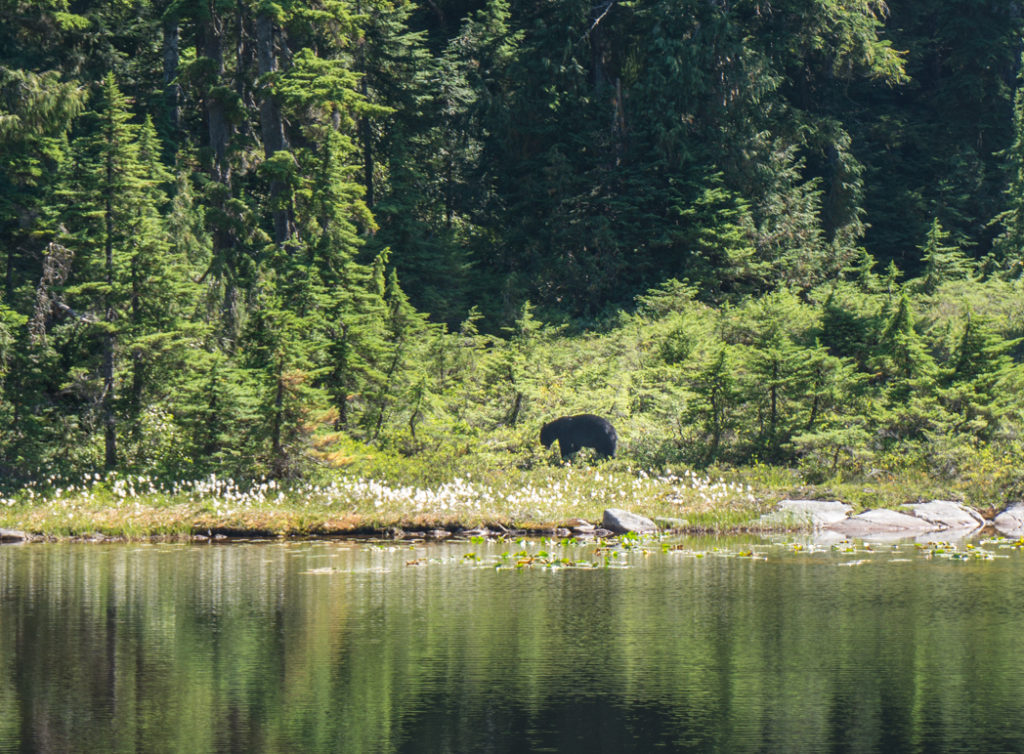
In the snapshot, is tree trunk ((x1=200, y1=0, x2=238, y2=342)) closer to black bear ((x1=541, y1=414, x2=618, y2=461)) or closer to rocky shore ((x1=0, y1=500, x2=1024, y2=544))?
black bear ((x1=541, y1=414, x2=618, y2=461))

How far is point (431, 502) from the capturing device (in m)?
25.9

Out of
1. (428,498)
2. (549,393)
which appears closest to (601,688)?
(428,498)

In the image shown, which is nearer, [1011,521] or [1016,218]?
[1011,521]

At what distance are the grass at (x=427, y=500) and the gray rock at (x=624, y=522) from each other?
37 centimetres

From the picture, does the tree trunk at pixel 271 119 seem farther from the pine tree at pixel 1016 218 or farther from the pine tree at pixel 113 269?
the pine tree at pixel 1016 218

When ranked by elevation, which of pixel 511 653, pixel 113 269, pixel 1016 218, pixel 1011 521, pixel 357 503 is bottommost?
pixel 511 653

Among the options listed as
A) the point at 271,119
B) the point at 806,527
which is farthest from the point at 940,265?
the point at 271,119

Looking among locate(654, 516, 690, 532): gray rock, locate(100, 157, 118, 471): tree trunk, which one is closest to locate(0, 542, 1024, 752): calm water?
locate(654, 516, 690, 532): gray rock

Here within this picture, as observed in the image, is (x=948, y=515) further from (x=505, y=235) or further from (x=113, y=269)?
(x=505, y=235)

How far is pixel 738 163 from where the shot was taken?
44.8 m

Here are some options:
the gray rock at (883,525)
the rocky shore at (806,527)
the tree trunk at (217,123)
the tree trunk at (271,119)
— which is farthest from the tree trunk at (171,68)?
the gray rock at (883,525)

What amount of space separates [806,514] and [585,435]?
5481mm

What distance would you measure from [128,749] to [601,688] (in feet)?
14.8

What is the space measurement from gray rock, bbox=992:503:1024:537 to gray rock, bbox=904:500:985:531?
1.18 ft
